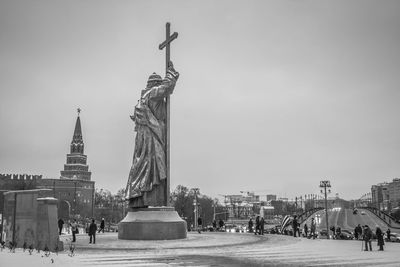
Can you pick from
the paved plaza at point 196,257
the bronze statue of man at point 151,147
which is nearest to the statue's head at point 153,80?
the bronze statue of man at point 151,147

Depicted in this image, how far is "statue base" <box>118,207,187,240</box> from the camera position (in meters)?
24.8

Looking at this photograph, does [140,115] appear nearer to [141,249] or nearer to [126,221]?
[126,221]

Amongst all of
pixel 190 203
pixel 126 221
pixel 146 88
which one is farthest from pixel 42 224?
pixel 190 203

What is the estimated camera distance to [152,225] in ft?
81.5

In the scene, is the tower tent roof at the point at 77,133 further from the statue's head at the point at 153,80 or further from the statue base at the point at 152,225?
the statue base at the point at 152,225

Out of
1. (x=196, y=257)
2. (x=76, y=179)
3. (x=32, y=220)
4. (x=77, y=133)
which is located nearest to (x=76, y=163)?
(x=77, y=133)

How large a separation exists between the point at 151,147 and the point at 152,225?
4.93 metres

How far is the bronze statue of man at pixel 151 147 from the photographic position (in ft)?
87.5

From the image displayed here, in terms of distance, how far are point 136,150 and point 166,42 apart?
24.2ft

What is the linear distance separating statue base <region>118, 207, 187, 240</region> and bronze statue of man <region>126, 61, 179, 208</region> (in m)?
0.89

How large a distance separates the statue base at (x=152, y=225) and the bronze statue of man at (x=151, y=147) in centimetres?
89

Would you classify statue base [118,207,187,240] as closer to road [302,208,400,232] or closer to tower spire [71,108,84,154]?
road [302,208,400,232]

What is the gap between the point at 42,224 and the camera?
679 inches

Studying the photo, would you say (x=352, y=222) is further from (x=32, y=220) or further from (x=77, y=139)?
(x=77, y=139)
